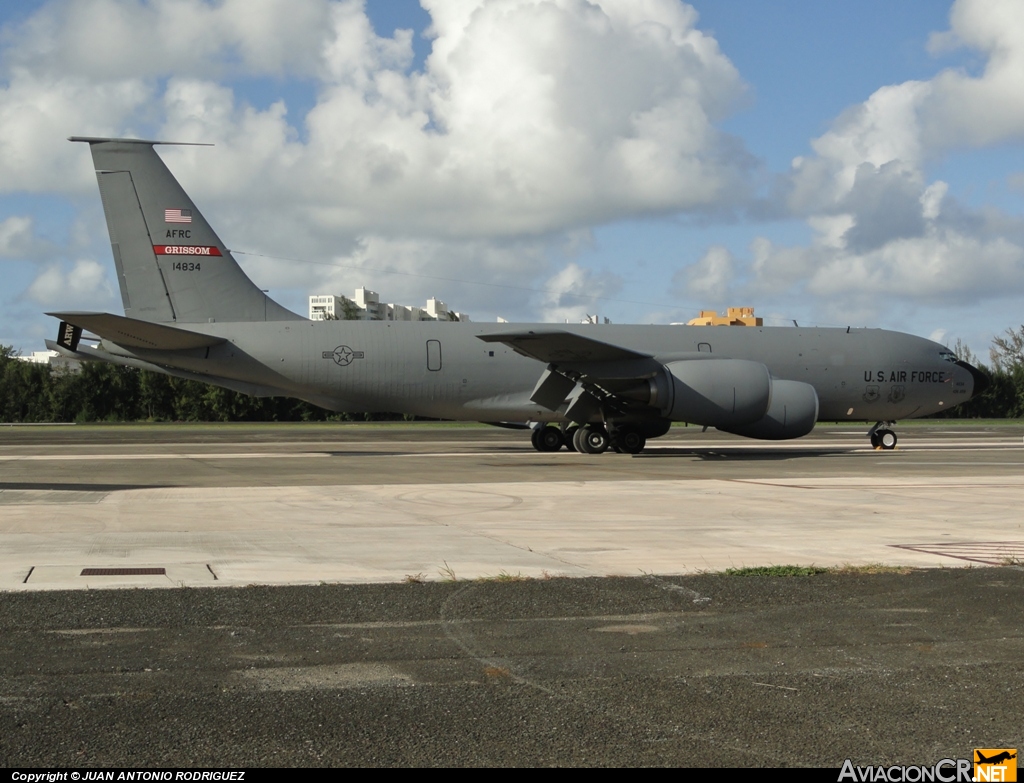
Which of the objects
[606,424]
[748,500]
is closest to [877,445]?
[606,424]

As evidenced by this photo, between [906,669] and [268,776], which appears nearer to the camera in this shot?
[268,776]

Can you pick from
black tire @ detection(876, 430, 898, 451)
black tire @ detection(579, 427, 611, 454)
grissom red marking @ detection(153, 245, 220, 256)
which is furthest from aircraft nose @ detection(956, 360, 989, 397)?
grissom red marking @ detection(153, 245, 220, 256)

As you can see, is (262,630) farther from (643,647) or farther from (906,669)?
(906,669)

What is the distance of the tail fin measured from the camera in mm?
25750

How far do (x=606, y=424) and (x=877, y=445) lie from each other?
31.0 feet

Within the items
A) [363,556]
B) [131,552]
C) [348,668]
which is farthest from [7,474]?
[348,668]

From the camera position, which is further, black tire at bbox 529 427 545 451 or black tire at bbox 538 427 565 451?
black tire at bbox 529 427 545 451

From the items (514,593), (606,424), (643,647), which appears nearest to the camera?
(643,647)

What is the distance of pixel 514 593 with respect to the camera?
773cm

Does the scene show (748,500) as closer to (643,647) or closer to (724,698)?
(643,647)

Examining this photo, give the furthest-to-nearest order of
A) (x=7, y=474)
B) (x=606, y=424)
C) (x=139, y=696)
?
(x=606, y=424)
(x=7, y=474)
(x=139, y=696)

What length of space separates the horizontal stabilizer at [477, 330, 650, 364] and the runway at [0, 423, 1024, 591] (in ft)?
8.59

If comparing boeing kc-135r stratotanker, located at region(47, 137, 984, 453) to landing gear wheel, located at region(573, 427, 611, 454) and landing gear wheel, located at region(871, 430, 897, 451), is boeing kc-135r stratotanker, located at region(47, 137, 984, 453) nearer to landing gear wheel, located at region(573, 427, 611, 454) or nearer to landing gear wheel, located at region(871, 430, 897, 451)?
landing gear wheel, located at region(573, 427, 611, 454)

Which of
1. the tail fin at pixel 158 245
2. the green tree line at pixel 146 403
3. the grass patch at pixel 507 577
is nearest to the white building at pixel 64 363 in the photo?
the green tree line at pixel 146 403
